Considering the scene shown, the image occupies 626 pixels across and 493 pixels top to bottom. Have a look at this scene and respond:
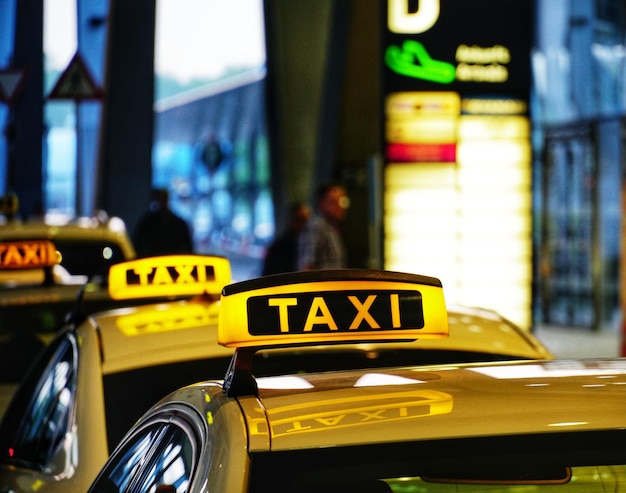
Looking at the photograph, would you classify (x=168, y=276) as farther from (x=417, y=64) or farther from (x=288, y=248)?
(x=288, y=248)

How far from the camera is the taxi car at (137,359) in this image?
12.2 feet

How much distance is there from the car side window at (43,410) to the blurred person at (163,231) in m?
9.44

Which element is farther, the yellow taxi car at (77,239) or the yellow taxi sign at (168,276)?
the yellow taxi car at (77,239)

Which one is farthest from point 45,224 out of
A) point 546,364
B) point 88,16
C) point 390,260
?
point 88,16

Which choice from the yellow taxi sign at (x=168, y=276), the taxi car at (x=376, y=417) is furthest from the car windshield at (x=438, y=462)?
the yellow taxi sign at (x=168, y=276)

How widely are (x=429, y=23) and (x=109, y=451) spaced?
8.63 m

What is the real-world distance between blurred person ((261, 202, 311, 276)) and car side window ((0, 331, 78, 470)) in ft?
26.5

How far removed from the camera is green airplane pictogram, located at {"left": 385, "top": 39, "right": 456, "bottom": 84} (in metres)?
11.8

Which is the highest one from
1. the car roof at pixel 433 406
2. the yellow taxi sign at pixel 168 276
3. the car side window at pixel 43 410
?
the yellow taxi sign at pixel 168 276

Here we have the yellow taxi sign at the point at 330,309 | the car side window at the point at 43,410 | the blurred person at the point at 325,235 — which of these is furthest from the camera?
the blurred person at the point at 325,235

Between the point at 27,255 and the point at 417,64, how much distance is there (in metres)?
6.88

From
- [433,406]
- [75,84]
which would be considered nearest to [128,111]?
[75,84]

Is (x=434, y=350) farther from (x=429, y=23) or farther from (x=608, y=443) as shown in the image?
(x=429, y=23)

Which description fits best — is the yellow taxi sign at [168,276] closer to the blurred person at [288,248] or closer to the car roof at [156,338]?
the car roof at [156,338]
